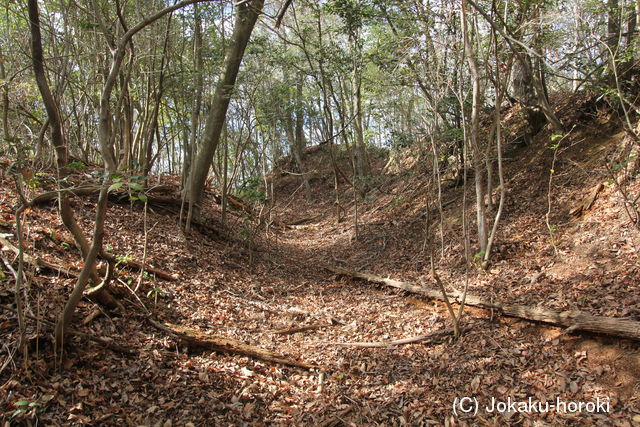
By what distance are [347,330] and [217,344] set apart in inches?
83.7

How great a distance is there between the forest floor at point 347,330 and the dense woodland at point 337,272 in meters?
0.03

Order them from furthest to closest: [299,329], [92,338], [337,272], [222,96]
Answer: [337,272], [222,96], [299,329], [92,338]

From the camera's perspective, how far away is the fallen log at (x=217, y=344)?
4.45 metres

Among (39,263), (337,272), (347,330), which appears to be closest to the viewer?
(39,263)

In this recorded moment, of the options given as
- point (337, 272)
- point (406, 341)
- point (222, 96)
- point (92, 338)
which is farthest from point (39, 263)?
point (337, 272)

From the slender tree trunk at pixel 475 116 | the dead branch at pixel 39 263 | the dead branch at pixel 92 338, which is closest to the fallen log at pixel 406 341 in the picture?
the slender tree trunk at pixel 475 116

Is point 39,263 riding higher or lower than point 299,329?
higher

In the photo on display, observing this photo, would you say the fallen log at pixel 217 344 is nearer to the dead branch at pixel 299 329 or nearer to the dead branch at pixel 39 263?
the dead branch at pixel 299 329

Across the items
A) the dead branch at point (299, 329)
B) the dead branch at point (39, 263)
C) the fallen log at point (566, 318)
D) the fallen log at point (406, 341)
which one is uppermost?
the dead branch at point (39, 263)

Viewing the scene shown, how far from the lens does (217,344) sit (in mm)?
A: 4543

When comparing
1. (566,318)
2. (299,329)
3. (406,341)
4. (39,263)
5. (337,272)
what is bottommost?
(406,341)

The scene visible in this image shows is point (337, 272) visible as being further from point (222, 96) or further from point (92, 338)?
point (92, 338)

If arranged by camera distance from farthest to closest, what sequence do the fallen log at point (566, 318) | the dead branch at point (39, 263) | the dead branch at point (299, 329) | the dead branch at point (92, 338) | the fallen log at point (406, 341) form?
the dead branch at point (299, 329)
the fallen log at point (406, 341)
the dead branch at point (39, 263)
the fallen log at point (566, 318)
the dead branch at point (92, 338)

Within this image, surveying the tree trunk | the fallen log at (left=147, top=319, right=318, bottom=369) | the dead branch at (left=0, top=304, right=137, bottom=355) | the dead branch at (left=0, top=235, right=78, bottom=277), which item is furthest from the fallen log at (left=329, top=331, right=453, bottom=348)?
the tree trunk
